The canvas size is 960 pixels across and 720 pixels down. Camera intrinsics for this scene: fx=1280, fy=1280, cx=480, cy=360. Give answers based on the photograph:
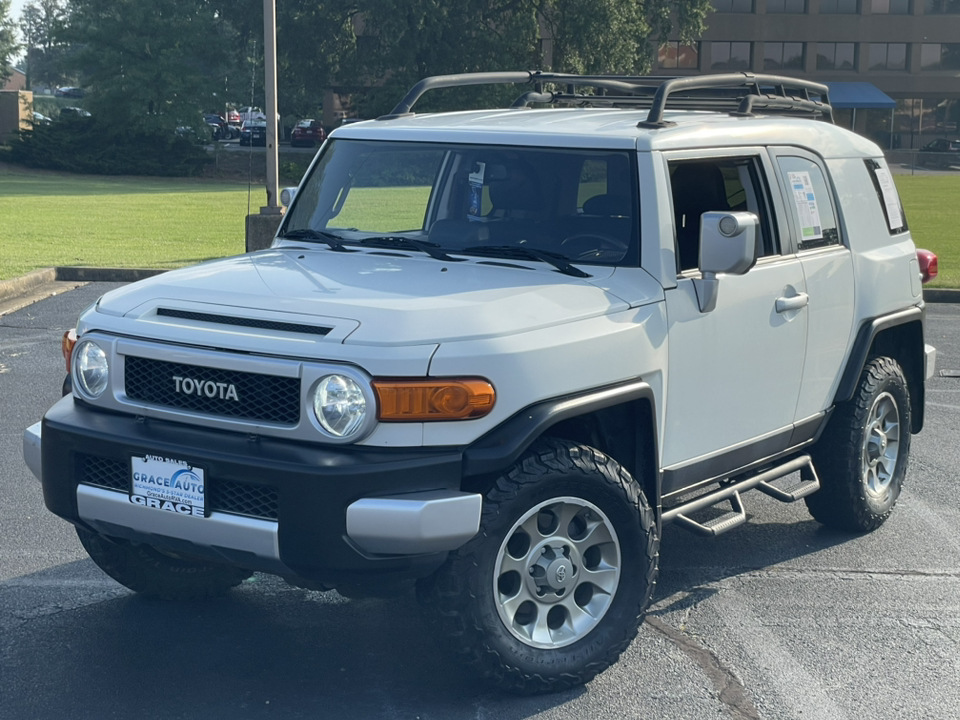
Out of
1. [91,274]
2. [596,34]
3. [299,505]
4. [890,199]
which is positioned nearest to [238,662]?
[299,505]

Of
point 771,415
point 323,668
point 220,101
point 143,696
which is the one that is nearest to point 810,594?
point 771,415

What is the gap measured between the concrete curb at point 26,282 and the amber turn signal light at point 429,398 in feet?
37.4

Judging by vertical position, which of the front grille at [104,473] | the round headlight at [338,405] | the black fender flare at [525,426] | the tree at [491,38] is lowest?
the front grille at [104,473]

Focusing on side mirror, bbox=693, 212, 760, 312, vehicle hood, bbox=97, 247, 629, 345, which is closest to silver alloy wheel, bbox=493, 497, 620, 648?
vehicle hood, bbox=97, 247, 629, 345

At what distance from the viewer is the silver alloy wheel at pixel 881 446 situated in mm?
6191

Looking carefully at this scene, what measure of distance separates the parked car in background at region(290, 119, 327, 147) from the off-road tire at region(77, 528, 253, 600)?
60.5 meters

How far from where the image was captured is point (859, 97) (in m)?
77.8

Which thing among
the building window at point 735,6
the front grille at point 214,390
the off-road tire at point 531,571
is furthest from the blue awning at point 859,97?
the front grille at point 214,390

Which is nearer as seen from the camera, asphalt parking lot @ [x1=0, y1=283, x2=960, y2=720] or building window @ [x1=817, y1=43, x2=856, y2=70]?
asphalt parking lot @ [x1=0, y1=283, x2=960, y2=720]

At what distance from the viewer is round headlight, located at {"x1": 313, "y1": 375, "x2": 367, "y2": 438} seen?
12.8 feet

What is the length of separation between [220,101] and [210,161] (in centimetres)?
499

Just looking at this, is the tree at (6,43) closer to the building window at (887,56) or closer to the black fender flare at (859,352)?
the building window at (887,56)

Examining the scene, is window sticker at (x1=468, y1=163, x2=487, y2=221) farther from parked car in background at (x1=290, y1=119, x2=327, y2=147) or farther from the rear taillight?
parked car in background at (x1=290, y1=119, x2=327, y2=147)

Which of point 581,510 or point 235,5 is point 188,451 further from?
point 235,5
